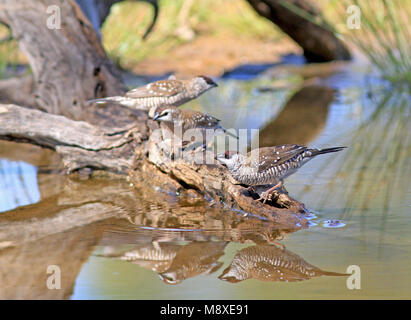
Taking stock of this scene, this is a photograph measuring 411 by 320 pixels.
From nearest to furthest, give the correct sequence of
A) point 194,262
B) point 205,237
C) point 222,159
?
point 194,262 < point 205,237 < point 222,159

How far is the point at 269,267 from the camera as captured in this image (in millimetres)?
3826

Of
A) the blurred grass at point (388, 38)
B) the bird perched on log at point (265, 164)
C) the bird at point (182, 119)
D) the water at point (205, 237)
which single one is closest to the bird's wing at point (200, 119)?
the bird at point (182, 119)

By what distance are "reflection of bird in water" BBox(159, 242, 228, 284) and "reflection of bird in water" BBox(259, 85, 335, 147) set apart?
3064 millimetres

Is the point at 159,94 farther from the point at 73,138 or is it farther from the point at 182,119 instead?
the point at 73,138

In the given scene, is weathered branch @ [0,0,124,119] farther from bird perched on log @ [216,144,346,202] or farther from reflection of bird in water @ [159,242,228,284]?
reflection of bird in water @ [159,242,228,284]

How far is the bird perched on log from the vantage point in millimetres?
4688

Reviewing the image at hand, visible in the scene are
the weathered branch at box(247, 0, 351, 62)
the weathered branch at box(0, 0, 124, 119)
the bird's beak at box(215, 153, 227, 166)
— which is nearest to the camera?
the bird's beak at box(215, 153, 227, 166)

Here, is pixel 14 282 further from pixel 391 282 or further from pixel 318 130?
pixel 318 130

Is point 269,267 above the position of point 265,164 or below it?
below

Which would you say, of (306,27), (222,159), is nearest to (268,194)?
(222,159)

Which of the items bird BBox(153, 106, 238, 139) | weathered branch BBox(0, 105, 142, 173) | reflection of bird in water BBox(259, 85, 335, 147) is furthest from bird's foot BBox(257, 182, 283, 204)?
reflection of bird in water BBox(259, 85, 335, 147)

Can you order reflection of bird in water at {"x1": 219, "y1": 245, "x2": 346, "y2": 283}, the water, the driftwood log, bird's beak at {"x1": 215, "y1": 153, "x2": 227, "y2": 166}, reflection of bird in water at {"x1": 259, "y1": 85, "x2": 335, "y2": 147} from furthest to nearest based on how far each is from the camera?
reflection of bird in water at {"x1": 259, "y1": 85, "x2": 335, "y2": 147} → the driftwood log → bird's beak at {"x1": 215, "y1": 153, "x2": 227, "y2": 166} → reflection of bird in water at {"x1": 219, "y1": 245, "x2": 346, "y2": 283} → the water

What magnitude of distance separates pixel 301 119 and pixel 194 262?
5020 millimetres

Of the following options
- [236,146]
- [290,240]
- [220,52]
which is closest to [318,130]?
[236,146]
